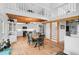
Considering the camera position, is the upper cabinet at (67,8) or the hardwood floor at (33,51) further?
the upper cabinet at (67,8)

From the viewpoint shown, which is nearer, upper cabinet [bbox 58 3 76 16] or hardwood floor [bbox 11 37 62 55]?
hardwood floor [bbox 11 37 62 55]

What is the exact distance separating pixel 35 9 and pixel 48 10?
4.05ft

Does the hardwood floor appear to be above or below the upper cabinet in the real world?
below

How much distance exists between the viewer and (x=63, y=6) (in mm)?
7609

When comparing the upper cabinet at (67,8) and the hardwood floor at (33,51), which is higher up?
the upper cabinet at (67,8)


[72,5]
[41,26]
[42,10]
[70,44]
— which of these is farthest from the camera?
[41,26]

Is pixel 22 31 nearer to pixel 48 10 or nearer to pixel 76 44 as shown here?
pixel 48 10

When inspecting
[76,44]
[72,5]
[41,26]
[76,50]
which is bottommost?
[76,50]

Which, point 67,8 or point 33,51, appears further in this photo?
point 67,8

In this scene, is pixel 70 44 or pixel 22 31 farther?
pixel 22 31

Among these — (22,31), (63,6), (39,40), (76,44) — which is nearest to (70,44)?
(76,44)

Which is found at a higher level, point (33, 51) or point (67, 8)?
point (67, 8)

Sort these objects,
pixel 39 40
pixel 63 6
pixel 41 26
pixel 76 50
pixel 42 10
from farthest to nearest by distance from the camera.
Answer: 1. pixel 41 26
2. pixel 42 10
3. pixel 63 6
4. pixel 39 40
5. pixel 76 50

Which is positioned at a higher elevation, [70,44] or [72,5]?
[72,5]
